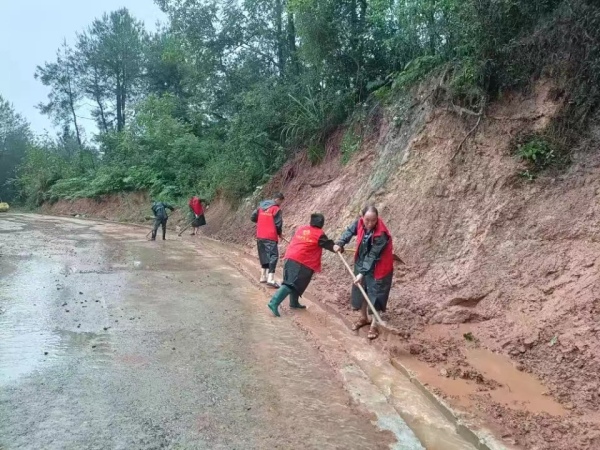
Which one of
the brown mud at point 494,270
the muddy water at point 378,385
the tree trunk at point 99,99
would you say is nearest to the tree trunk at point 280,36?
the brown mud at point 494,270

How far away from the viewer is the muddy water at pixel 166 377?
384 cm

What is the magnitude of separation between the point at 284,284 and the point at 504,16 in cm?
591

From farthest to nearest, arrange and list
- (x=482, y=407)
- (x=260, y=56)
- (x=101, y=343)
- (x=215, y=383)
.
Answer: (x=260, y=56) < (x=101, y=343) < (x=215, y=383) < (x=482, y=407)

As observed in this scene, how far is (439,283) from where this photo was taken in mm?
7309

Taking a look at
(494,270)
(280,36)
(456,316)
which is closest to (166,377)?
(456,316)

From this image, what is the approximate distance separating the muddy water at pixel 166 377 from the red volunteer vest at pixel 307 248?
0.93 m

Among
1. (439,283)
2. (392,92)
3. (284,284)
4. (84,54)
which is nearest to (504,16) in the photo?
(392,92)

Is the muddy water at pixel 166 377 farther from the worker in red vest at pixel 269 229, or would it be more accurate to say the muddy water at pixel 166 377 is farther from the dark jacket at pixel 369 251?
the dark jacket at pixel 369 251

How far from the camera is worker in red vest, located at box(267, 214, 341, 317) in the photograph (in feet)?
23.5

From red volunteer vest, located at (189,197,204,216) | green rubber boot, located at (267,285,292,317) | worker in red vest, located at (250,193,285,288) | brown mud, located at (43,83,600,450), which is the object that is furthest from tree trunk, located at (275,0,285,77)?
green rubber boot, located at (267,285,292,317)

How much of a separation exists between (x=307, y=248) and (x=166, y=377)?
2924 millimetres

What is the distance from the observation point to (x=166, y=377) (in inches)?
193

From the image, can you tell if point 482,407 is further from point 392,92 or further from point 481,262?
point 392,92

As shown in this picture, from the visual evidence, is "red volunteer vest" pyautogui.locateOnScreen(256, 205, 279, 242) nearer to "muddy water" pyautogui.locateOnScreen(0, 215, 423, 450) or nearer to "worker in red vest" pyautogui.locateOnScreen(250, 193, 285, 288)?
"worker in red vest" pyautogui.locateOnScreen(250, 193, 285, 288)
